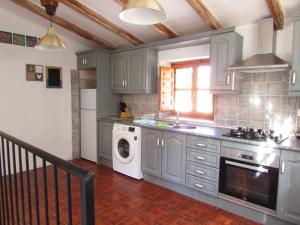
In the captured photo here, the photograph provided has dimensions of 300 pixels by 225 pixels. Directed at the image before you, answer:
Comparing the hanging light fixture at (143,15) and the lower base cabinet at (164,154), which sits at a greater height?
the hanging light fixture at (143,15)

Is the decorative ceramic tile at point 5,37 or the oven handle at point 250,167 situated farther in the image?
the decorative ceramic tile at point 5,37

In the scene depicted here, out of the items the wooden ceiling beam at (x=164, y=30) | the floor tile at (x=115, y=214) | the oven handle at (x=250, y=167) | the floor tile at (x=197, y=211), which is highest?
the wooden ceiling beam at (x=164, y=30)

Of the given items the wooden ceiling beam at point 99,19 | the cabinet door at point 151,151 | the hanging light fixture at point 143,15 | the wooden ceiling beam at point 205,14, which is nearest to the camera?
the hanging light fixture at point 143,15

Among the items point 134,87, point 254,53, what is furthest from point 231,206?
point 134,87

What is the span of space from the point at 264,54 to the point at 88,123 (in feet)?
10.4

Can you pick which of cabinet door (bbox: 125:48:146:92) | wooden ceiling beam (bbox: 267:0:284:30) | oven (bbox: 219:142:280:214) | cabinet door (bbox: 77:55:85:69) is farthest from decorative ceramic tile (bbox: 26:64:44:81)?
wooden ceiling beam (bbox: 267:0:284:30)

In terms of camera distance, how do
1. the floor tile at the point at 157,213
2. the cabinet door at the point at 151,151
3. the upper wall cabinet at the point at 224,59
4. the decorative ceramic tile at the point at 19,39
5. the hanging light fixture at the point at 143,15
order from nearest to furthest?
the hanging light fixture at the point at 143,15 → the floor tile at the point at 157,213 → the upper wall cabinet at the point at 224,59 → the cabinet door at the point at 151,151 → the decorative ceramic tile at the point at 19,39

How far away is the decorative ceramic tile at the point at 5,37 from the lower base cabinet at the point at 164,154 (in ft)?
8.59

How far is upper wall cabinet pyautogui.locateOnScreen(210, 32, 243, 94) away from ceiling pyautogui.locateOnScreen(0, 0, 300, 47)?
259 millimetres

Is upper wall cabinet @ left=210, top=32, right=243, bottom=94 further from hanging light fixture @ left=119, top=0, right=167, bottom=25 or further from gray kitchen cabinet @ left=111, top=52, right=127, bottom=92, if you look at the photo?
gray kitchen cabinet @ left=111, top=52, right=127, bottom=92

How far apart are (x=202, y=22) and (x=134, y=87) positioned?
1.51 m

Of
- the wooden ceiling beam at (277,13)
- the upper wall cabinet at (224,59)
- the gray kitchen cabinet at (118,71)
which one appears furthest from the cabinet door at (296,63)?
the gray kitchen cabinet at (118,71)

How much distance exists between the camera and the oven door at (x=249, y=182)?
7.22 feet

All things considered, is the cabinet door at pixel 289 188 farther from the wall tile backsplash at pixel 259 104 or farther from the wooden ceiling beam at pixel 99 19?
the wooden ceiling beam at pixel 99 19
